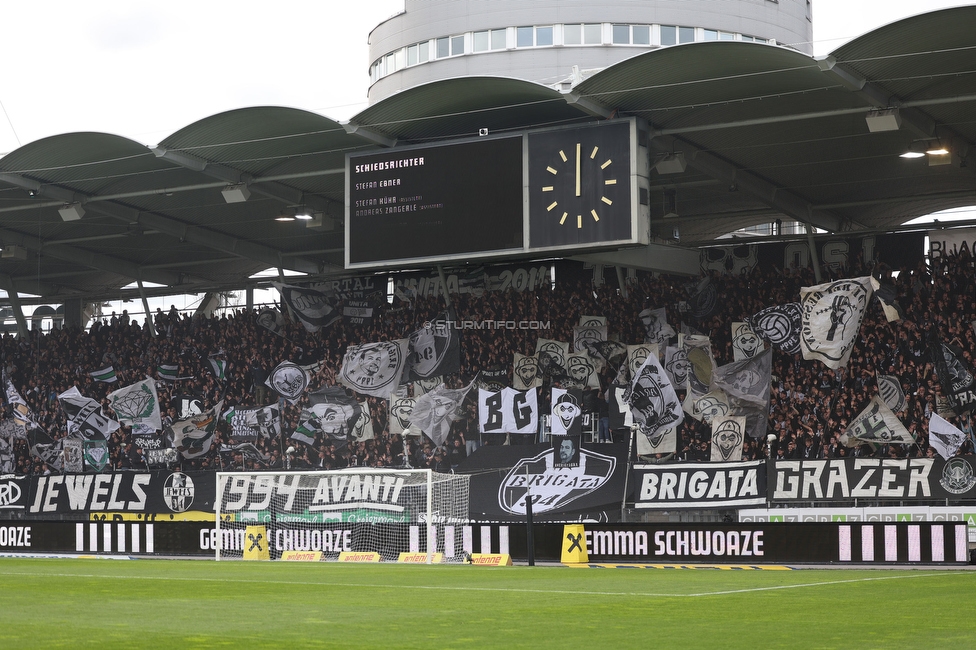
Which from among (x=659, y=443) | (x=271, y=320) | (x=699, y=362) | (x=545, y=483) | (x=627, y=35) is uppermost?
(x=627, y=35)

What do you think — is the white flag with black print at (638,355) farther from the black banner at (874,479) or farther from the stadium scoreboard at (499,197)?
the stadium scoreboard at (499,197)

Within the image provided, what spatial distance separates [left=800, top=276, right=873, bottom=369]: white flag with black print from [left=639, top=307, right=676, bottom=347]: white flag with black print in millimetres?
3829

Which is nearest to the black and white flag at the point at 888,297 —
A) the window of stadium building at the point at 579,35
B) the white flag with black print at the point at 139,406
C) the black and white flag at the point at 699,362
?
the black and white flag at the point at 699,362

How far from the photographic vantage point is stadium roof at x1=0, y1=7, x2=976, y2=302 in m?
22.9

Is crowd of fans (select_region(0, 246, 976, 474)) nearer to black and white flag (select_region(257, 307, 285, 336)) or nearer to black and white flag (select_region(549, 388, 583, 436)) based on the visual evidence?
black and white flag (select_region(257, 307, 285, 336))

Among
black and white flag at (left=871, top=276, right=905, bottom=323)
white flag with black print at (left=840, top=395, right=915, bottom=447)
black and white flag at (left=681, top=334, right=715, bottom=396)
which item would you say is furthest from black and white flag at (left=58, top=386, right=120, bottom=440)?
black and white flag at (left=871, top=276, right=905, bottom=323)

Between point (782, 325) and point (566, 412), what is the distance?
5713 mm

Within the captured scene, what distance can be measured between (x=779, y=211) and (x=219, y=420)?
17242 mm

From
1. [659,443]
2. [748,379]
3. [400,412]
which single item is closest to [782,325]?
[748,379]

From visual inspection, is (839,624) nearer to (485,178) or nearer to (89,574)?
(89,574)

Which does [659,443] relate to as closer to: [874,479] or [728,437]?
[728,437]

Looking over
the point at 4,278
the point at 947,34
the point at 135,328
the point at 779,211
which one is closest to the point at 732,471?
the point at 779,211

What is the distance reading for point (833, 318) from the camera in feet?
93.3

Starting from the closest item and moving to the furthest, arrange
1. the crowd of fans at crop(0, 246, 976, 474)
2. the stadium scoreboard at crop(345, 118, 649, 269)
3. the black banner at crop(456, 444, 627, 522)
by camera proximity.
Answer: the stadium scoreboard at crop(345, 118, 649, 269) < the crowd of fans at crop(0, 246, 976, 474) < the black banner at crop(456, 444, 627, 522)
